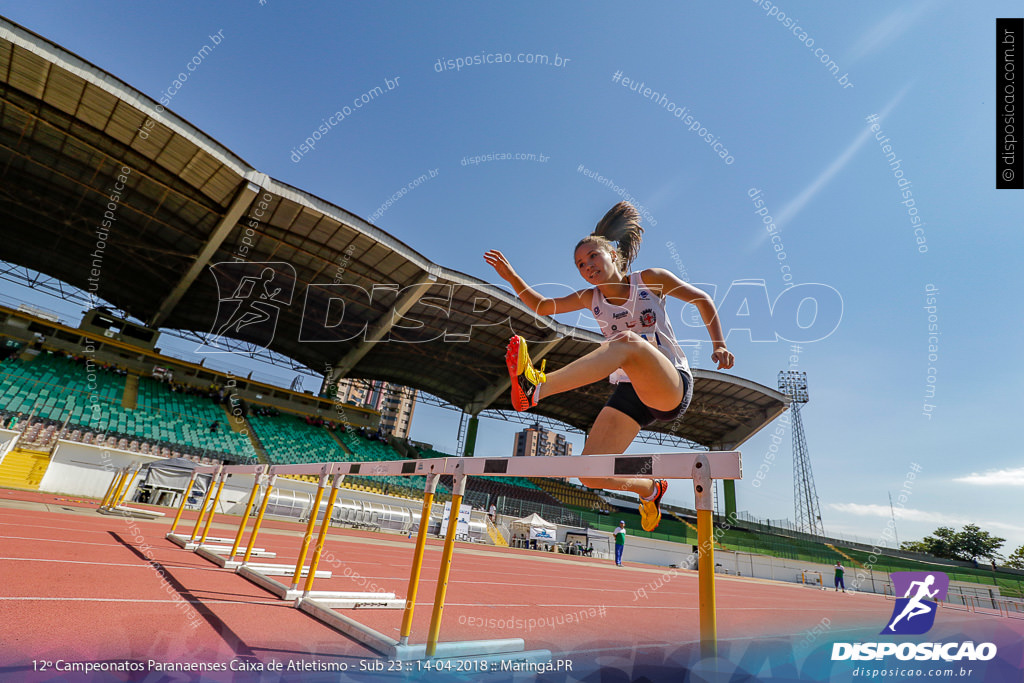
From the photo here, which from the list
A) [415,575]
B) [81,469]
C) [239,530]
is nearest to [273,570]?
[239,530]

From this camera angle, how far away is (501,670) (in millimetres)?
2354

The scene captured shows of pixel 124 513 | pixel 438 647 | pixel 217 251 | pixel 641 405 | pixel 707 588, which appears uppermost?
pixel 217 251

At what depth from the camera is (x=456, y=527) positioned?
8.22ft

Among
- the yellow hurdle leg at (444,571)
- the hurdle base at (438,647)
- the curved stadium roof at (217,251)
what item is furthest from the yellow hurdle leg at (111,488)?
the yellow hurdle leg at (444,571)

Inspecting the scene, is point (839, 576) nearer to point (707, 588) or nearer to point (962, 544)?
point (707, 588)

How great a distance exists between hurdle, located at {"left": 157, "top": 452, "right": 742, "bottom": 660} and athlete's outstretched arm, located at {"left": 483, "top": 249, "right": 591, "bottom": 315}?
0.92 meters

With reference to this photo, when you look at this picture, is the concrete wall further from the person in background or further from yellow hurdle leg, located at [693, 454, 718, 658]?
the person in background

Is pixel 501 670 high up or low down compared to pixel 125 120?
down

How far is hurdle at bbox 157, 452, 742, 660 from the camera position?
4.78ft

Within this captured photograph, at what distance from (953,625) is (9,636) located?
13.1 meters

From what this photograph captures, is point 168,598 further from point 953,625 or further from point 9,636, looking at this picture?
point 953,625

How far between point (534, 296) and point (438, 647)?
200 cm

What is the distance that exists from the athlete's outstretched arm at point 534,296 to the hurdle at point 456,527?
92cm

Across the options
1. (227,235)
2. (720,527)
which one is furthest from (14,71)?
(720,527)
